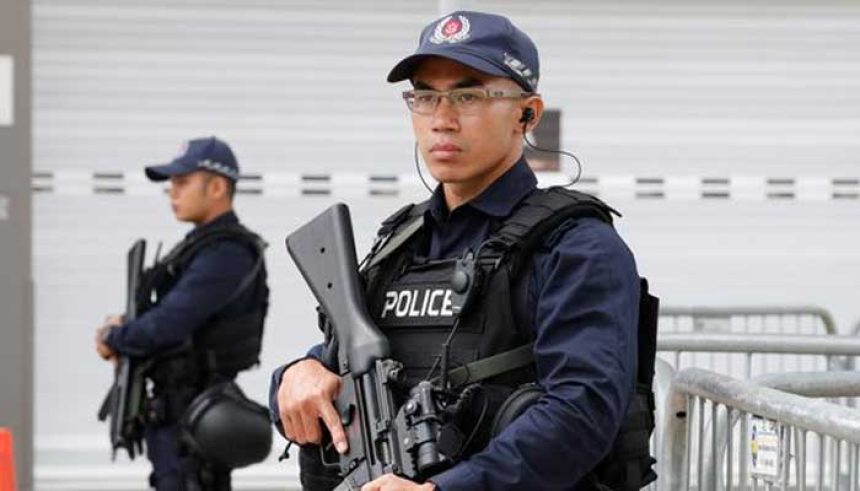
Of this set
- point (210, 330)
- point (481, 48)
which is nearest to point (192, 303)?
point (210, 330)

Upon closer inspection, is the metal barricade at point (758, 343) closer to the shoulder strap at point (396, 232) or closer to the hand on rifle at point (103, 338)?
the shoulder strap at point (396, 232)

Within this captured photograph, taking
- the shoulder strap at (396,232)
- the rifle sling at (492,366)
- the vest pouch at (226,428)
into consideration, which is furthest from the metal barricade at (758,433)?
the vest pouch at (226,428)

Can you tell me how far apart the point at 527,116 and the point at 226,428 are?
4.03 m

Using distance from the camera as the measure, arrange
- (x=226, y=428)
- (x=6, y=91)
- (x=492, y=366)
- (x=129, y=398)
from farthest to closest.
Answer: (x=6, y=91) → (x=129, y=398) → (x=226, y=428) → (x=492, y=366)

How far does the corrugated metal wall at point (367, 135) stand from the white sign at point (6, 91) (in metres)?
0.27

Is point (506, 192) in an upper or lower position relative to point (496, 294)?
upper

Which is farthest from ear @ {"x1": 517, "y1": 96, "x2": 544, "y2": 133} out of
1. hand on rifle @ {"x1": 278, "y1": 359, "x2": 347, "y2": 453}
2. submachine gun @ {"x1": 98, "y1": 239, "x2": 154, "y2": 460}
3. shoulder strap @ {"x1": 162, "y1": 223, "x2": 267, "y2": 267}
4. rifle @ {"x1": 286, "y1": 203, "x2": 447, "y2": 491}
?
submachine gun @ {"x1": 98, "y1": 239, "x2": 154, "y2": 460}

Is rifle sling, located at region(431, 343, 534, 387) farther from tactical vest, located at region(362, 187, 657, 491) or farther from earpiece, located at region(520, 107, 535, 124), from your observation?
earpiece, located at region(520, 107, 535, 124)

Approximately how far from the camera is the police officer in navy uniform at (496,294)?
3057 millimetres

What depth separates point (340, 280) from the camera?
3436mm

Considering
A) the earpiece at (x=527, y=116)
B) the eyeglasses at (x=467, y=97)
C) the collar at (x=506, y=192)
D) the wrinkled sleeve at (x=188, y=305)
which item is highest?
the eyeglasses at (x=467, y=97)

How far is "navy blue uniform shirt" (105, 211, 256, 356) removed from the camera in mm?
7266

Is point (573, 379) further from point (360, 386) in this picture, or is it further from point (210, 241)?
point (210, 241)

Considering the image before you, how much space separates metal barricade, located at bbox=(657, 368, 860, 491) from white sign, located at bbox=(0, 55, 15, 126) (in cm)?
578
